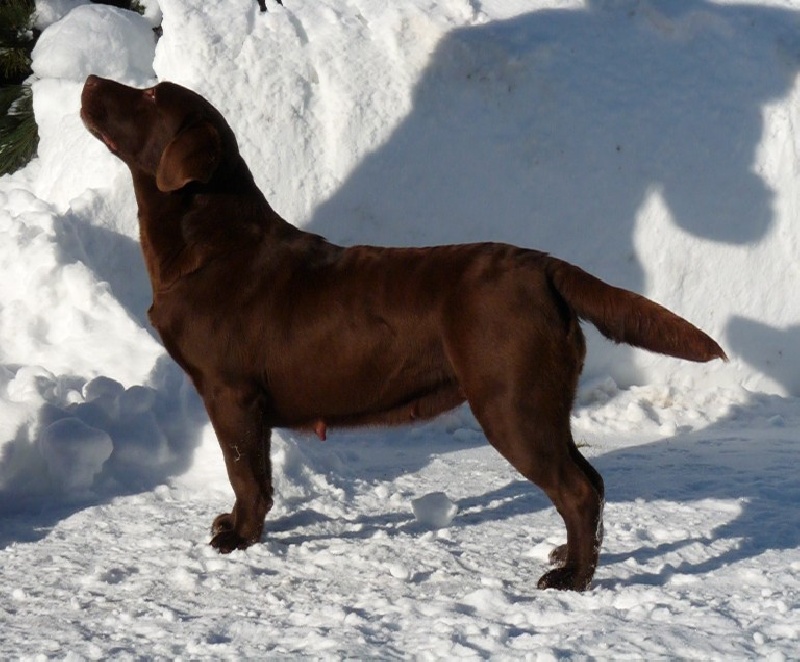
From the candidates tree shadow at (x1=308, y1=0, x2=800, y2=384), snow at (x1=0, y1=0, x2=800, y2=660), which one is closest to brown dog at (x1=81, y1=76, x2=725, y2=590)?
snow at (x1=0, y1=0, x2=800, y2=660)

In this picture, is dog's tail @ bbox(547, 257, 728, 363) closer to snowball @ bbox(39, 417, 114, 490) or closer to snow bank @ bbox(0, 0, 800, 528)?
snowball @ bbox(39, 417, 114, 490)

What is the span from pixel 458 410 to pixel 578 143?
1.85 meters

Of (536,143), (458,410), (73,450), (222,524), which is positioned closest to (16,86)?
(536,143)

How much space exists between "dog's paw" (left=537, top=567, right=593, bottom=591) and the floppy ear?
70.7 inches

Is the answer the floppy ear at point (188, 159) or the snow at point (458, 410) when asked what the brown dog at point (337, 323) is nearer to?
the floppy ear at point (188, 159)

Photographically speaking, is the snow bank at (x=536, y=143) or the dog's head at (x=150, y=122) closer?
the dog's head at (x=150, y=122)

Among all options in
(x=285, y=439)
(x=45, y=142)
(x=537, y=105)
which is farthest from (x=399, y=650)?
(x=45, y=142)

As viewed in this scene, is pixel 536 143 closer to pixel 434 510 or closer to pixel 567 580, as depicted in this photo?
pixel 434 510

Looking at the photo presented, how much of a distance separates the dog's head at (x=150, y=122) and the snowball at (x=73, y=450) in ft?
3.60

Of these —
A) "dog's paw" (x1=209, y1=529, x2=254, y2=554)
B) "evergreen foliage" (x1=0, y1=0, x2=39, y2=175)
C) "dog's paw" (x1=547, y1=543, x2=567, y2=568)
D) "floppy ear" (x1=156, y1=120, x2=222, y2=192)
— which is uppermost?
"evergreen foliage" (x1=0, y1=0, x2=39, y2=175)

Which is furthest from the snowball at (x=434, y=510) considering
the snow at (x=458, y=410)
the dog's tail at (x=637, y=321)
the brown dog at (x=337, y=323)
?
the dog's tail at (x=637, y=321)

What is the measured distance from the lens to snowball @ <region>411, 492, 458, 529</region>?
4.44 metres

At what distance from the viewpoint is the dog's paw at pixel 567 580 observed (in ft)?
11.9

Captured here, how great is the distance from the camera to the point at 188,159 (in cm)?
407
